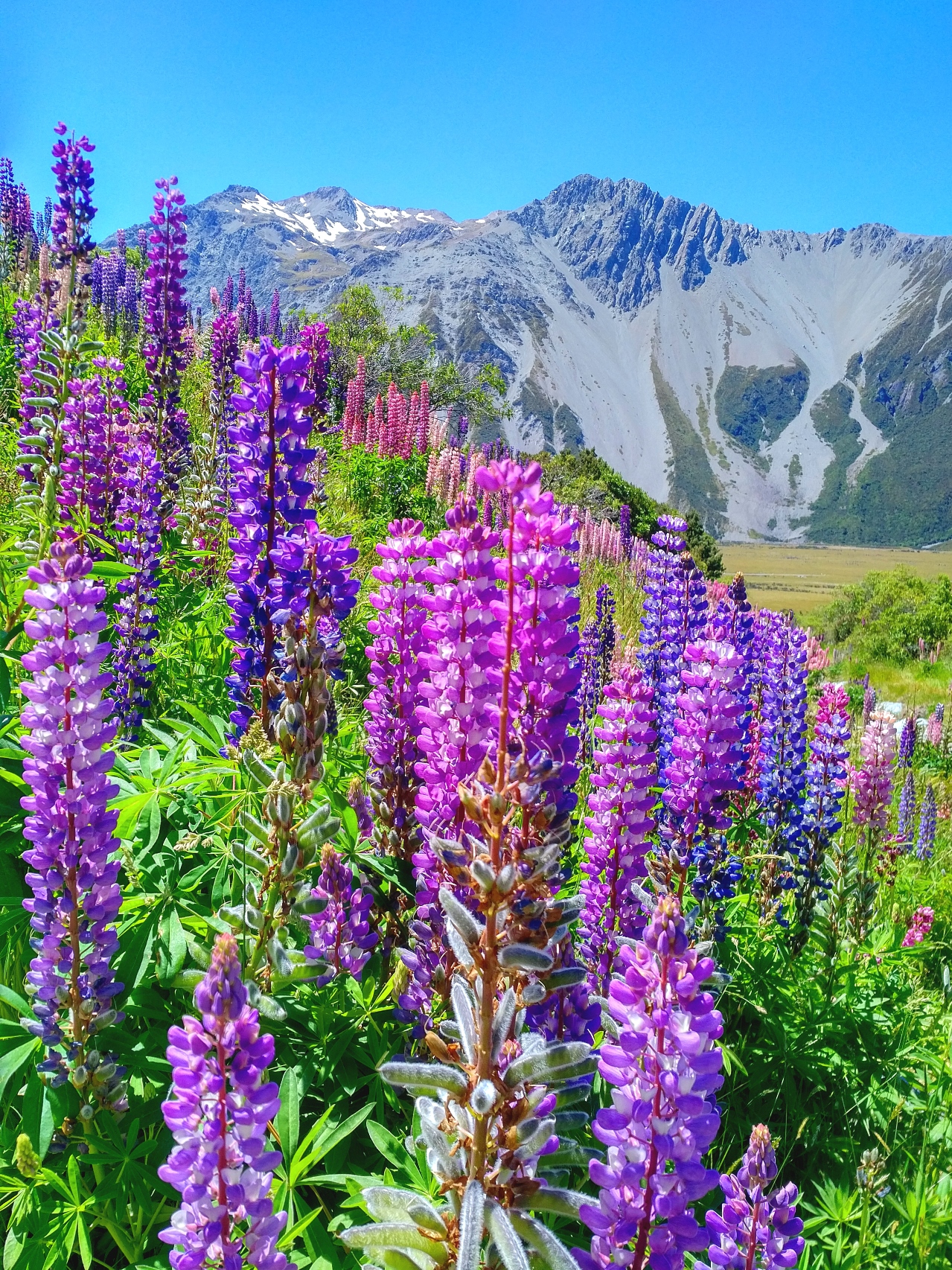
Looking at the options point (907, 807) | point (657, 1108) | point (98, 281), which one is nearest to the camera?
point (657, 1108)

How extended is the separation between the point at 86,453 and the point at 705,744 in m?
3.92

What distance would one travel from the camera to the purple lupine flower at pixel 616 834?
8.86 ft

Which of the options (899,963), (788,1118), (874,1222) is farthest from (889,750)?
(874,1222)

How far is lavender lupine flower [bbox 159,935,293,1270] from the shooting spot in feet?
3.92

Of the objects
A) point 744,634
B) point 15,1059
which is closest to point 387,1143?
point 15,1059

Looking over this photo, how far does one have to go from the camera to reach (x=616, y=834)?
273cm

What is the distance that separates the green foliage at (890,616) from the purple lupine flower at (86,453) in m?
22.9

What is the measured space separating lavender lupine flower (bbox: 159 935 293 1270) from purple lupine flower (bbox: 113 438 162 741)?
2.92m

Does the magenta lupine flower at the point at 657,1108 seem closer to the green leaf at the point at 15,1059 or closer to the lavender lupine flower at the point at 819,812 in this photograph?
the green leaf at the point at 15,1059

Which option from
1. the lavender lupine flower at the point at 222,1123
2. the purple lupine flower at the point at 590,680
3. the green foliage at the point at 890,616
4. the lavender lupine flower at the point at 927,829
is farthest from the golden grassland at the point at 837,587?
the lavender lupine flower at the point at 222,1123

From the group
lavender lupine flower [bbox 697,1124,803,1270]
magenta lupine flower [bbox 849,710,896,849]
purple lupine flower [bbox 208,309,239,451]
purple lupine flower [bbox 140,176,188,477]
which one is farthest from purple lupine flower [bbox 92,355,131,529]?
magenta lupine flower [bbox 849,710,896,849]

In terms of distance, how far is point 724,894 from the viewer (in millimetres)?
3605

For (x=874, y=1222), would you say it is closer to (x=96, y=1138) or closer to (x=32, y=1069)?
(x=96, y=1138)

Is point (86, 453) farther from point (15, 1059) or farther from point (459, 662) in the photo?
point (15, 1059)
